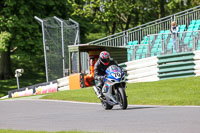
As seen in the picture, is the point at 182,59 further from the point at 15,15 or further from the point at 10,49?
the point at 10,49

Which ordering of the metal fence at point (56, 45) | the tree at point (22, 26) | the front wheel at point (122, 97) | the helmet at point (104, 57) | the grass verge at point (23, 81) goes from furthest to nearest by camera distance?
1. the grass verge at point (23, 81)
2. the tree at point (22, 26)
3. the metal fence at point (56, 45)
4. the helmet at point (104, 57)
5. the front wheel at point (122, 97)

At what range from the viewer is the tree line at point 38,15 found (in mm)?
33344

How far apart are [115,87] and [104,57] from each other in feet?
2.90

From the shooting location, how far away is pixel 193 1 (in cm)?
4912

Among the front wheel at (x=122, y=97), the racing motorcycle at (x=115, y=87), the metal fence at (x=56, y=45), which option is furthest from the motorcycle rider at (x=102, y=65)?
the metal fence at (x=56, y=45)

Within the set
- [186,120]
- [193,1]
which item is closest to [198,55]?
[186,120]

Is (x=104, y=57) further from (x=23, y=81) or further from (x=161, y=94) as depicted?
(x=23, y=81)

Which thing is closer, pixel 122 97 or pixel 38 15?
pixel 122 97

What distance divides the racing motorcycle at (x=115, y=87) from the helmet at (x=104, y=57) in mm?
362

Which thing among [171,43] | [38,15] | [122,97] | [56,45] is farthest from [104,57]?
[38,15]

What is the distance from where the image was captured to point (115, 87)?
12.1 meters

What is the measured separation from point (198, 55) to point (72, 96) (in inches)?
219

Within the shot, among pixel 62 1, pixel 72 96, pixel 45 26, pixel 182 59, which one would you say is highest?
pixel 62 1

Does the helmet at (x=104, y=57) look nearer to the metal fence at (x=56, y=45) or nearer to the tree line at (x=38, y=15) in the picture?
the metal fence at (x=56, y=45)
